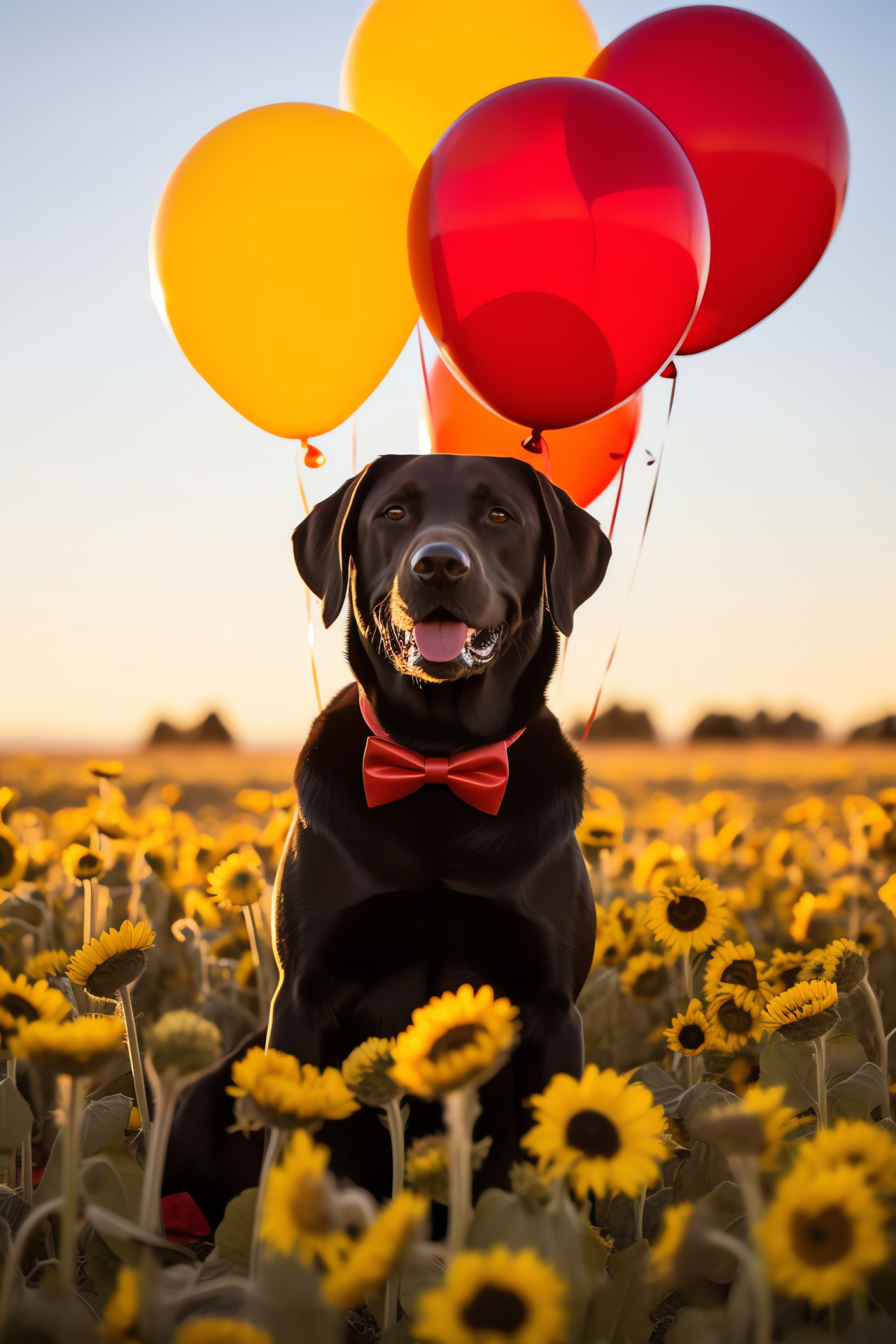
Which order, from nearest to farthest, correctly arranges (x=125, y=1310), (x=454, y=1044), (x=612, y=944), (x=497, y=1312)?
(x=497, y=1312), (x=125, y=1310), (x=454, y=1044), (x=612, y=944)

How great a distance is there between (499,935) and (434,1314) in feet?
3.82

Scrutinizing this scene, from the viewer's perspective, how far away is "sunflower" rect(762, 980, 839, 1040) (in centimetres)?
178

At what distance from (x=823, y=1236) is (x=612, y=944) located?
2.25 meters

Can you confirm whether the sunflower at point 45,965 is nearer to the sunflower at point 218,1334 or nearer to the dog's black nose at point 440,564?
the dog's black nose at point 440,564

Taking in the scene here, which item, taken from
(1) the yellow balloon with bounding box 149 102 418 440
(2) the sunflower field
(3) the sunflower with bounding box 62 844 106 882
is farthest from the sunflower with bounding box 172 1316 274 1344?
(1) the yellow balloon with bounding box 149 102 418 440

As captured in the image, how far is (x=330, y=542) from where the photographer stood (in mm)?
2438

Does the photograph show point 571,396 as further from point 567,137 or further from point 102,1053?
point 102,1053

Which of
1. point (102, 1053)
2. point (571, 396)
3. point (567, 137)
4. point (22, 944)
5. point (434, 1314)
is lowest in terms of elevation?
point (22, 944)

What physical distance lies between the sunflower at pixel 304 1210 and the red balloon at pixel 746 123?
276 centimetres

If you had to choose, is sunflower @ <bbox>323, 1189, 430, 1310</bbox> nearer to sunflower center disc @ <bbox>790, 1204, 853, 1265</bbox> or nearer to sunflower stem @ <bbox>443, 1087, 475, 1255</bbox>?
sunflower stem @ <bbox>443, 1087, 475, 1255</bbox>

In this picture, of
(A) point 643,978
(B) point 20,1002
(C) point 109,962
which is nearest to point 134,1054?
(C) point 109,962

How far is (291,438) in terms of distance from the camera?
3000mm

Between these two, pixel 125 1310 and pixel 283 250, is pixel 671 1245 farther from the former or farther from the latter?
pixel 283 250

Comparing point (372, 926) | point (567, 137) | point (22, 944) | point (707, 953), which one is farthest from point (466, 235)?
point (22, 944)
